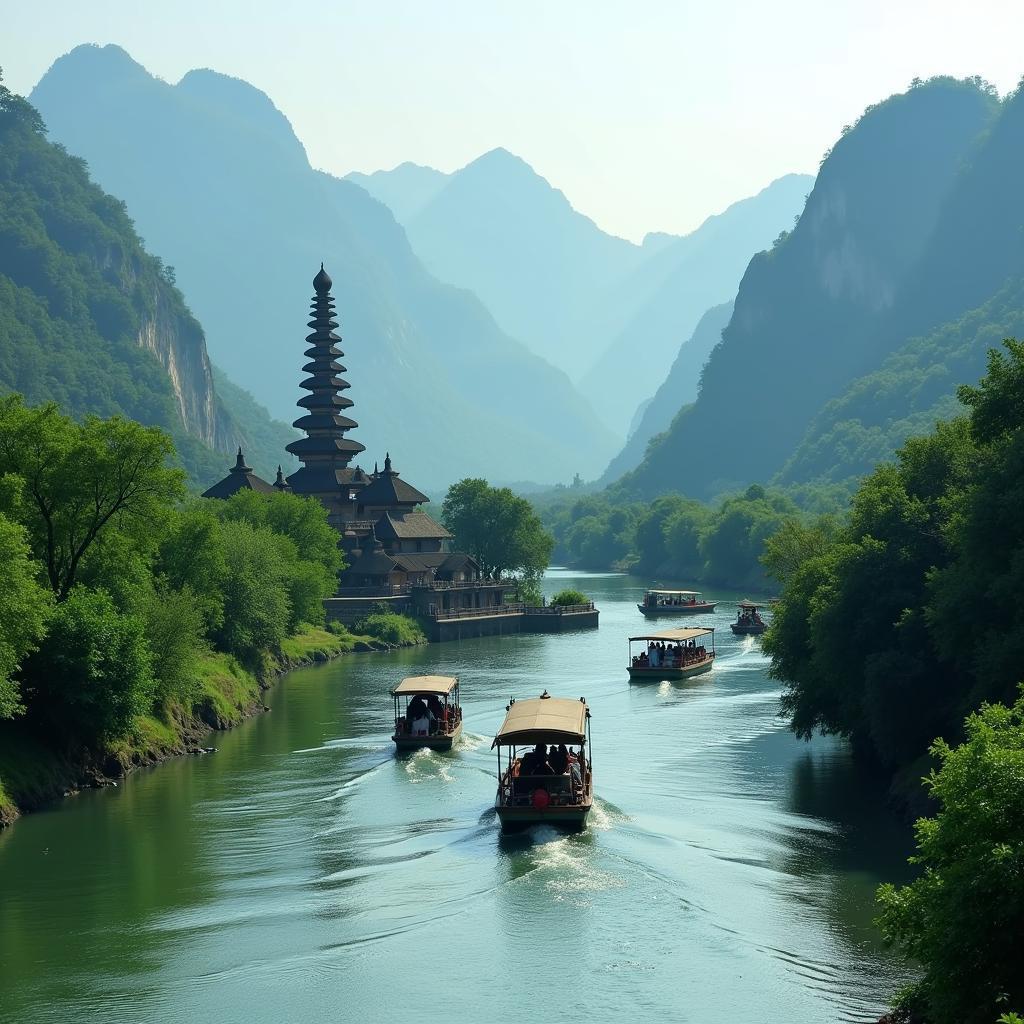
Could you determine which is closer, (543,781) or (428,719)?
(543,781)

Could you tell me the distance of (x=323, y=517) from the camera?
10969 cm

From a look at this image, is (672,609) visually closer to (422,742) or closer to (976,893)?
(422,742)

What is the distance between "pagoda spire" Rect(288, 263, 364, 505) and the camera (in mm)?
130000

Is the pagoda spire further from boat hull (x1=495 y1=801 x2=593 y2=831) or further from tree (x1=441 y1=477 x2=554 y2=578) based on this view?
boat hull (x1=495 y1=801 x2=593 y2=831)

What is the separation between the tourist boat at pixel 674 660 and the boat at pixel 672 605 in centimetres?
3732

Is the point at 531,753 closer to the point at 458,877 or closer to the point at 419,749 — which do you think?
the point at 458,877

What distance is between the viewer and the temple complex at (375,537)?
116250mm

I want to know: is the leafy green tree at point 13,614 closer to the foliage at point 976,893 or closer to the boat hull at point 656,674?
the foliage at point 976,893

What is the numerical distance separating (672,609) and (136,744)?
78924mm

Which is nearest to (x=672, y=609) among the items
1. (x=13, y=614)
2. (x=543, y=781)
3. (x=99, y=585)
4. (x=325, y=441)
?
(x=325, y=441)

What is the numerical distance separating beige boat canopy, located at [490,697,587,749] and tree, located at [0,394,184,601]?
53.8ft

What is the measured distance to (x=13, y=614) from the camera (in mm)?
46219

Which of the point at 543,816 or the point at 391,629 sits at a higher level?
the point at 391,629

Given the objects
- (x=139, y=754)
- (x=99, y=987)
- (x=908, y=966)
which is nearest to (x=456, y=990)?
(x=99, y=987)
